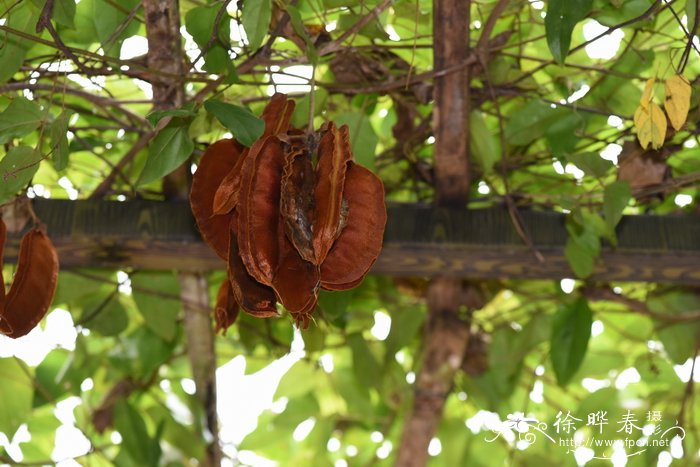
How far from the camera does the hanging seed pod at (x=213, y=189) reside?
36.6 inches

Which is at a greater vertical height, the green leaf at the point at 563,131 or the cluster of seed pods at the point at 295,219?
the green leaf at the point at 563,131

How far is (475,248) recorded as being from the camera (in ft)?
4.46

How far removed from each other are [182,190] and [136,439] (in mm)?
505

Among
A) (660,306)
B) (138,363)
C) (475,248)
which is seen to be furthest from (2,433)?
(660,306)

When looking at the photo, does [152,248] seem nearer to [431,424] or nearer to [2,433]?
[2,433]

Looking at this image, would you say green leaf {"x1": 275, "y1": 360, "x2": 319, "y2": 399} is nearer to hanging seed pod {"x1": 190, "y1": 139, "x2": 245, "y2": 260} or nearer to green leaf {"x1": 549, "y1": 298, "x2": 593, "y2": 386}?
green leaf {"x1": 549, "y1": 298, "x2": 593, "y2": 386}

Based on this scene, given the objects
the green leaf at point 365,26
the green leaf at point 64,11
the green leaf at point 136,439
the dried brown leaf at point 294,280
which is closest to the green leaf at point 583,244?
the green leaf at point 365,26

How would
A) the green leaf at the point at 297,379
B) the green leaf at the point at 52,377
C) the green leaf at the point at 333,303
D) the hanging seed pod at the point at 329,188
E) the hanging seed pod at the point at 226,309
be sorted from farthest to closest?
the green leaf at the point at 297,379 → the green leaf at the point at 52,377 → the green leaf at the point at 333,303 → the hanging seed pod at the point at 226,309 → the hanging seed pod at the point at 329,188

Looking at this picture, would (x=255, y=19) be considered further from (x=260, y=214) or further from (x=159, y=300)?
(x=159, y=300)

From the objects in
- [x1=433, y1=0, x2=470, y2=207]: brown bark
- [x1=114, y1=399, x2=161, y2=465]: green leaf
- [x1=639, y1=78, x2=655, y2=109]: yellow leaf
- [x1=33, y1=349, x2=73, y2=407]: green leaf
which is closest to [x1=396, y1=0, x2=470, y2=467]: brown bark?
[x1=433, y1=0, x2=470, y2=207]: brown bark

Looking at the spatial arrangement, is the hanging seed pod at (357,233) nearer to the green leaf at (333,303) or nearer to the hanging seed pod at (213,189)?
the hanging seed pod at (213,189)

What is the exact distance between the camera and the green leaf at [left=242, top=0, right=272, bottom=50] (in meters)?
1.00

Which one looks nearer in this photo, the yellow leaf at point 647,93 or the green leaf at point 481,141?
the yellow leaf at point 647,93

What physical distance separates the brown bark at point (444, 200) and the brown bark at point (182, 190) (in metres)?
0.32
